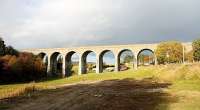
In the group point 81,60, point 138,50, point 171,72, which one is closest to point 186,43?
point 138,50

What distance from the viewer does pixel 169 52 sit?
3959 inches

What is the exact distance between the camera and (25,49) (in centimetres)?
12775

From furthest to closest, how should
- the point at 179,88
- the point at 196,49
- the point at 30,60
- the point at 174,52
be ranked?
the point at 30,60 < the point at 174,52 < the point at 196,49 < the point at 179,88

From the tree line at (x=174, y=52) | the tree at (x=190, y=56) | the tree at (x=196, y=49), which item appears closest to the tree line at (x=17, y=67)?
the tree line at (x=174, y=52)

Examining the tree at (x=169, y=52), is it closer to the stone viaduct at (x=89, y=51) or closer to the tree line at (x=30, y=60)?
the tree line at (x=30, y=60)

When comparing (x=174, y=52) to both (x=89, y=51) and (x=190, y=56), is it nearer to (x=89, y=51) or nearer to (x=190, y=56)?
(x=190, y=56)

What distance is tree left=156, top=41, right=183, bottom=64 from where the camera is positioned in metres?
98.0

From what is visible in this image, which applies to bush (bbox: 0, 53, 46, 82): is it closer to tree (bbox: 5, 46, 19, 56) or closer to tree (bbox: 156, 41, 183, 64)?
tree (bbox: 5, 46, 19, 56)

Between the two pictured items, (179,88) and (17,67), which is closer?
(179,88)

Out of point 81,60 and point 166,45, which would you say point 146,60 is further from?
point 166,45

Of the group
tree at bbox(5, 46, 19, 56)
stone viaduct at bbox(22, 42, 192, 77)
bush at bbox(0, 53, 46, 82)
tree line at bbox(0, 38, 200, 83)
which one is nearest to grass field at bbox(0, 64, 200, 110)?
tree line at bbox(0, 38, 200, 83)

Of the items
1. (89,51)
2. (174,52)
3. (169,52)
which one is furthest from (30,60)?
(174,52)

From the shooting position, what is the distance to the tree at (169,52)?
9800 centimetres

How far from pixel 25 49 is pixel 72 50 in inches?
759
